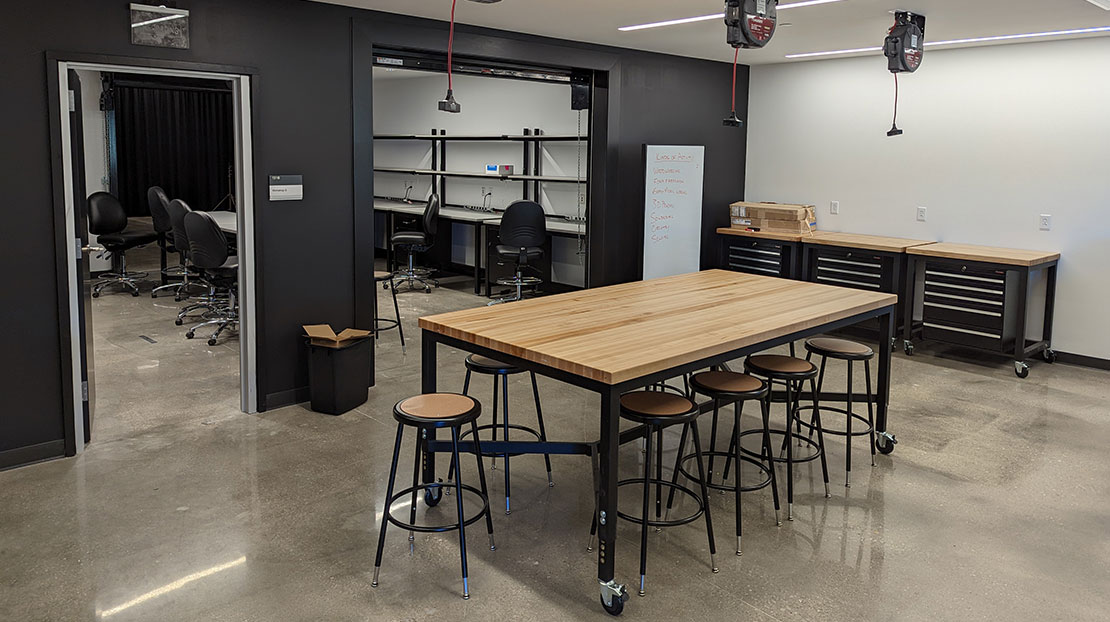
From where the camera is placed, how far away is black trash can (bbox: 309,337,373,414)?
4.95 meters

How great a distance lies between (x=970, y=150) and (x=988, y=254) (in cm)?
101

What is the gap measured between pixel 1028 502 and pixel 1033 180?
11.5 ft

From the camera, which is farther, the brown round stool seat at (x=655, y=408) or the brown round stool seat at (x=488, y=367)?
the brown round stool seat at (x=488, y=367)

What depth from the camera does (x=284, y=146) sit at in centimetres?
498

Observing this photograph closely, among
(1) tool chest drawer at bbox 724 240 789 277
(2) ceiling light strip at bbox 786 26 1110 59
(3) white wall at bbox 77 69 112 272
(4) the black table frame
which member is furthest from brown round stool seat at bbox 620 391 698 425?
(3) white wall at bbox 77 69 112 272

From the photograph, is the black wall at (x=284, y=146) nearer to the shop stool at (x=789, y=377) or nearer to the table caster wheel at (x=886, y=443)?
the shop stool at (x=789, y=377)

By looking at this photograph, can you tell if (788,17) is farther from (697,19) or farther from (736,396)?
(736,396)

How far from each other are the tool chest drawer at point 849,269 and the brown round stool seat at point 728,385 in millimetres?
3634

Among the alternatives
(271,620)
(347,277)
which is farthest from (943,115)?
(271,620)

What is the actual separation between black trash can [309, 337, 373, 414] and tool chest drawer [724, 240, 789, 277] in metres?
4.00

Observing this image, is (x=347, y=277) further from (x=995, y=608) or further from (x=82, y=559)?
(x=995, y=608)

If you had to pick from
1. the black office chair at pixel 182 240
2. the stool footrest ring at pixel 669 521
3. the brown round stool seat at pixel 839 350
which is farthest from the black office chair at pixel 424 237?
the stool footrest ring at pixel 669 521

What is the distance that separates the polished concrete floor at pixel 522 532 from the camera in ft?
9.75

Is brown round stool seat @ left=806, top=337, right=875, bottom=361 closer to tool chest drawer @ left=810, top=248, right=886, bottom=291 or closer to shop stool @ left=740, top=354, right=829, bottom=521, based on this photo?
shop stool @ left=740, top=354, right=829, bottom=521
